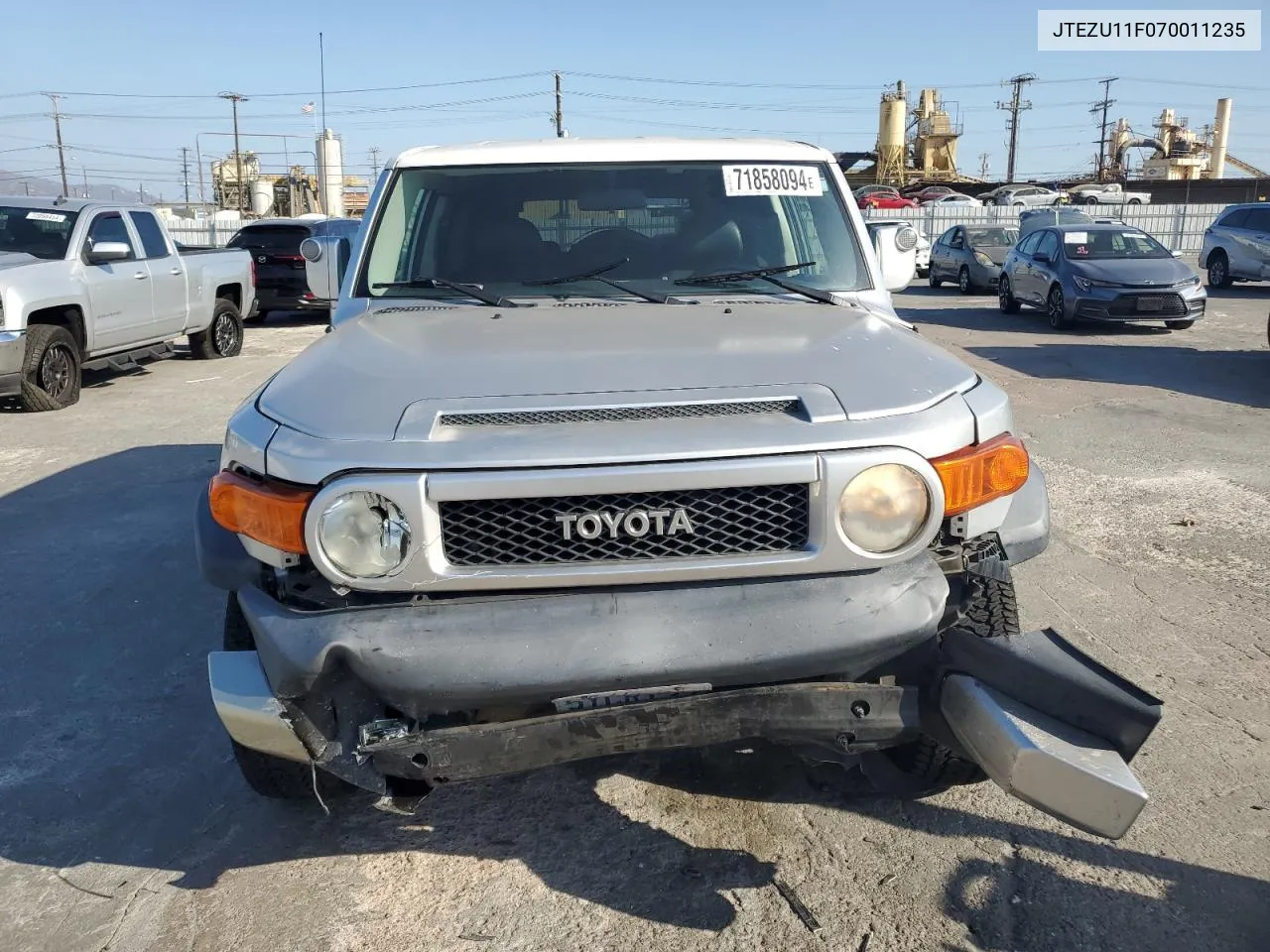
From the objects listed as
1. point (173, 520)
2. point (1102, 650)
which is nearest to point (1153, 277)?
point (1102, 650)

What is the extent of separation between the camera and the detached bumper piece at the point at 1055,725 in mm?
1971

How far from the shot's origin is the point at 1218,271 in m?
20.1

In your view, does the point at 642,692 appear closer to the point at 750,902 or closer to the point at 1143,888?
the point at 750,902

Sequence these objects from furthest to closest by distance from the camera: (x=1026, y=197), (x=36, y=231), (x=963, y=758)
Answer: (x=1026, y=197) < (x=36, y=231) < (x=963, y=758)

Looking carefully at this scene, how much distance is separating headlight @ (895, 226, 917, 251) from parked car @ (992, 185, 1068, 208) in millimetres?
33540

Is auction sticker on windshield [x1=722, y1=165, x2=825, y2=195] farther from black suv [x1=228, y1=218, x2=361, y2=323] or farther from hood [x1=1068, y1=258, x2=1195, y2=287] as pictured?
black suv [x1=228, y1=218, x2=361, y2=323]

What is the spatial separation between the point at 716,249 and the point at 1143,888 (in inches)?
92.1

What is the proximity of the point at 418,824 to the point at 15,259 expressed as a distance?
7.97 metres

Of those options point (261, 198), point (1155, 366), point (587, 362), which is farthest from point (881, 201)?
point (587, 362)

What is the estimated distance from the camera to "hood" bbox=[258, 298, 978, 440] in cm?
236

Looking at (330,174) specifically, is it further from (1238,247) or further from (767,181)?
(767,181)

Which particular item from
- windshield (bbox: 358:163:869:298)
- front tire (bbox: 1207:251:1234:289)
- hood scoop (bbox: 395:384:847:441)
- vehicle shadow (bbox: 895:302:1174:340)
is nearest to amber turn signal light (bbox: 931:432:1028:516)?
hood scoop (bbox: 395:384:847:441)

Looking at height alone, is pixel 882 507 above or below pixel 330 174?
below

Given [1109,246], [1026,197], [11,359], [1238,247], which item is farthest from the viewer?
[1026,197]
